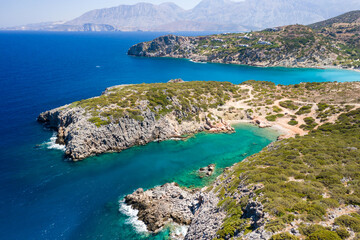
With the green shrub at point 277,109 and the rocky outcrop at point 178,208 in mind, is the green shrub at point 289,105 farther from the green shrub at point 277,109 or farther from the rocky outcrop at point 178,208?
the rocky outcrop at point 178,208

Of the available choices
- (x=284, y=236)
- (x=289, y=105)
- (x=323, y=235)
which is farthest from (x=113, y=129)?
(x=289, y=105)

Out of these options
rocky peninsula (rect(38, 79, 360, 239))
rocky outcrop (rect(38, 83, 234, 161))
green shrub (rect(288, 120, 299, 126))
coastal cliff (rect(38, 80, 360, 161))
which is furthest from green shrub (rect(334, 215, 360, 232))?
green shrub (rect(288, 120, 299, 126))

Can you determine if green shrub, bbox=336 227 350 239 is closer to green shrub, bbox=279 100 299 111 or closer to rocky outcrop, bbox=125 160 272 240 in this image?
→ rocky outcrop, bbox=125 160 272 240

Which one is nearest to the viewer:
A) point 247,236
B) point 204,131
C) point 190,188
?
point 247,236

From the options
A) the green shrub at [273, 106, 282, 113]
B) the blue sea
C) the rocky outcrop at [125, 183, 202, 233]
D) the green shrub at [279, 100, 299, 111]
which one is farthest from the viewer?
the green shrub at [279, 100, 299, 111]

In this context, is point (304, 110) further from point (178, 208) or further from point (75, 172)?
point (75, 172)

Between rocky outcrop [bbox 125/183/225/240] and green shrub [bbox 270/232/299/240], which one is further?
rocky outcrop [bbox 125/183/225/240]

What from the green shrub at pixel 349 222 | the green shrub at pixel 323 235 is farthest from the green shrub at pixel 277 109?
the green shrub at pixel 323 235

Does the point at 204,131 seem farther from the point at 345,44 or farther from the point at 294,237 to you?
the point at 345,44

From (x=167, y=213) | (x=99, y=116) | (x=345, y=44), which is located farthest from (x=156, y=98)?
(x=345, y=44)

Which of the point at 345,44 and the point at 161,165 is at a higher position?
the point at 345,44

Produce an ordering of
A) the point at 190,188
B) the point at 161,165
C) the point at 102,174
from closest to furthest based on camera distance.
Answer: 1. the point at 190,188
2. the point at 102,174
3. the point at 161,165
